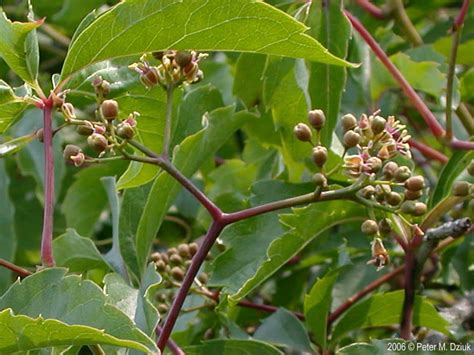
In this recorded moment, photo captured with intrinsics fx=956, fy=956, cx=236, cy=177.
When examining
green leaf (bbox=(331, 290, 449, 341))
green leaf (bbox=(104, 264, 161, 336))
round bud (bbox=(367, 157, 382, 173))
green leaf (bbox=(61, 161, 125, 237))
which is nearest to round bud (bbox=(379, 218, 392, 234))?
round bud (bbox=(367, 157, 382, 173))

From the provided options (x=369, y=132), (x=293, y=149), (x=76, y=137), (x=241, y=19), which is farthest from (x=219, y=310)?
(x=76, y=137)

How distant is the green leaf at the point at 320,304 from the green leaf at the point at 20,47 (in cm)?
67

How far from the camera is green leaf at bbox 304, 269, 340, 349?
182cm

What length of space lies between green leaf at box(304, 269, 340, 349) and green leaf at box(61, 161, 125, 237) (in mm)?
917

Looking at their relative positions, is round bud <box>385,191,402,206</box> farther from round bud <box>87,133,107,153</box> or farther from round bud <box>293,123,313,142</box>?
round bud <box>87,133,107,153</box>

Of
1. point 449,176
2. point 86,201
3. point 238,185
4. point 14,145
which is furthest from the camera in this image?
point 86,201

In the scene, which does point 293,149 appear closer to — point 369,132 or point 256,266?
A: point 256,266

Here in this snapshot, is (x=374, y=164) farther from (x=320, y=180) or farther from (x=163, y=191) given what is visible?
(x=163, y=191)

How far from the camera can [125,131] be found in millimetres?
1455

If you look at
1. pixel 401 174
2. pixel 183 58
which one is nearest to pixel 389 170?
pixel 401 174

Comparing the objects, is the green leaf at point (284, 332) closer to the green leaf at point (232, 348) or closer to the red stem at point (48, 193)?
the green leaf at point (232, 348)

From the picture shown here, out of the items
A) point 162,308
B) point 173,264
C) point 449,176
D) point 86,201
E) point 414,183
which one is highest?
point 414,183

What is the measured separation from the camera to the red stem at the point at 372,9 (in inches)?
95.3

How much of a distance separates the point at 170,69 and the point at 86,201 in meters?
1.13
